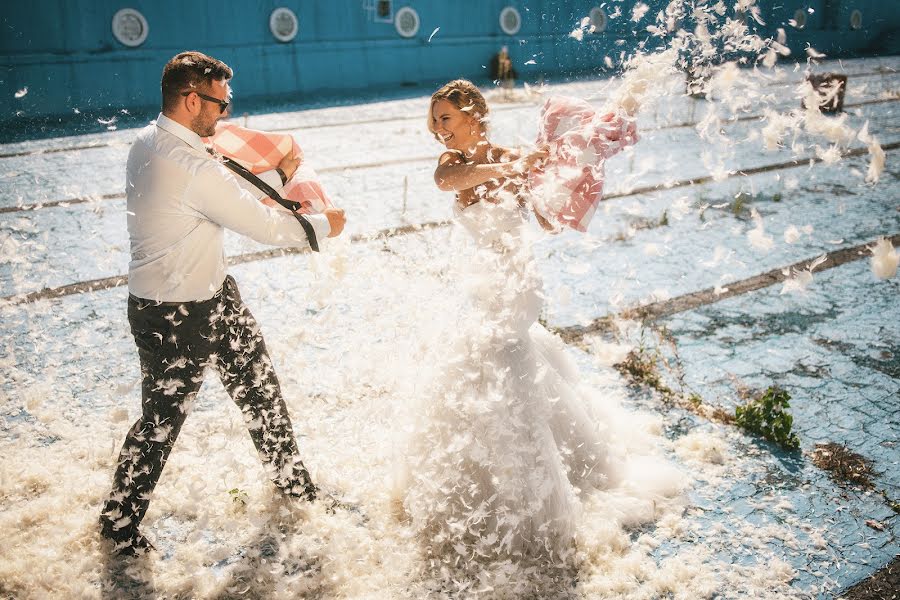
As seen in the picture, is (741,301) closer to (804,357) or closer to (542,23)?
(804,357)

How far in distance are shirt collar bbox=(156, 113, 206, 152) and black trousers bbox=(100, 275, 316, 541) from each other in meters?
0.67

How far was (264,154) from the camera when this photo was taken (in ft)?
10.5

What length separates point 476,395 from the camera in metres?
3.02

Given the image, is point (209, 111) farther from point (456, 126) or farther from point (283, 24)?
point (283, 24)

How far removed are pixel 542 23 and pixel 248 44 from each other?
35.7 ft

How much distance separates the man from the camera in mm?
2662

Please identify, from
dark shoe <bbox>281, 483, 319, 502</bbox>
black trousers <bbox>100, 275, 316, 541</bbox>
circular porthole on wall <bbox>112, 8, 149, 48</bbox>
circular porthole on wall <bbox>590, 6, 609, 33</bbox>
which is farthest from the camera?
circular porthole on wall <bbox>590, 6, 609, 33</bbox>

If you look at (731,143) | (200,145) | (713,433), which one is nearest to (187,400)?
(200,145)

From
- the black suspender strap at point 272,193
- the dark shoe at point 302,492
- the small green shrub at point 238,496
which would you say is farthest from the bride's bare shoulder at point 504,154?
the small green shrub at point 238,496

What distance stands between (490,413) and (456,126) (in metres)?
1.31

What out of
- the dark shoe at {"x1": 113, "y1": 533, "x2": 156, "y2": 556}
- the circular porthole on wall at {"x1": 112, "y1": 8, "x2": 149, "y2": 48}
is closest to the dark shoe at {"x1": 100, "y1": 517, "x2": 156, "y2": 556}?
the dark shoe at {"x1": 113, "y1": 533, "x2": 156, "y2": 556}

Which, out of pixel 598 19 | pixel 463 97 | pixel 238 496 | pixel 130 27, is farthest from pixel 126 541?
pixel 598 19

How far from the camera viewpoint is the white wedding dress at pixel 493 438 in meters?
2.95

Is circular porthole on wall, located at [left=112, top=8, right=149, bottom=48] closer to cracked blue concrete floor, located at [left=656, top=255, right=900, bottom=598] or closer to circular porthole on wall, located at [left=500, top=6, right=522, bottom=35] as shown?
circular porthole on wall, located at [left=500, top=6, right=522, bottom=35]
